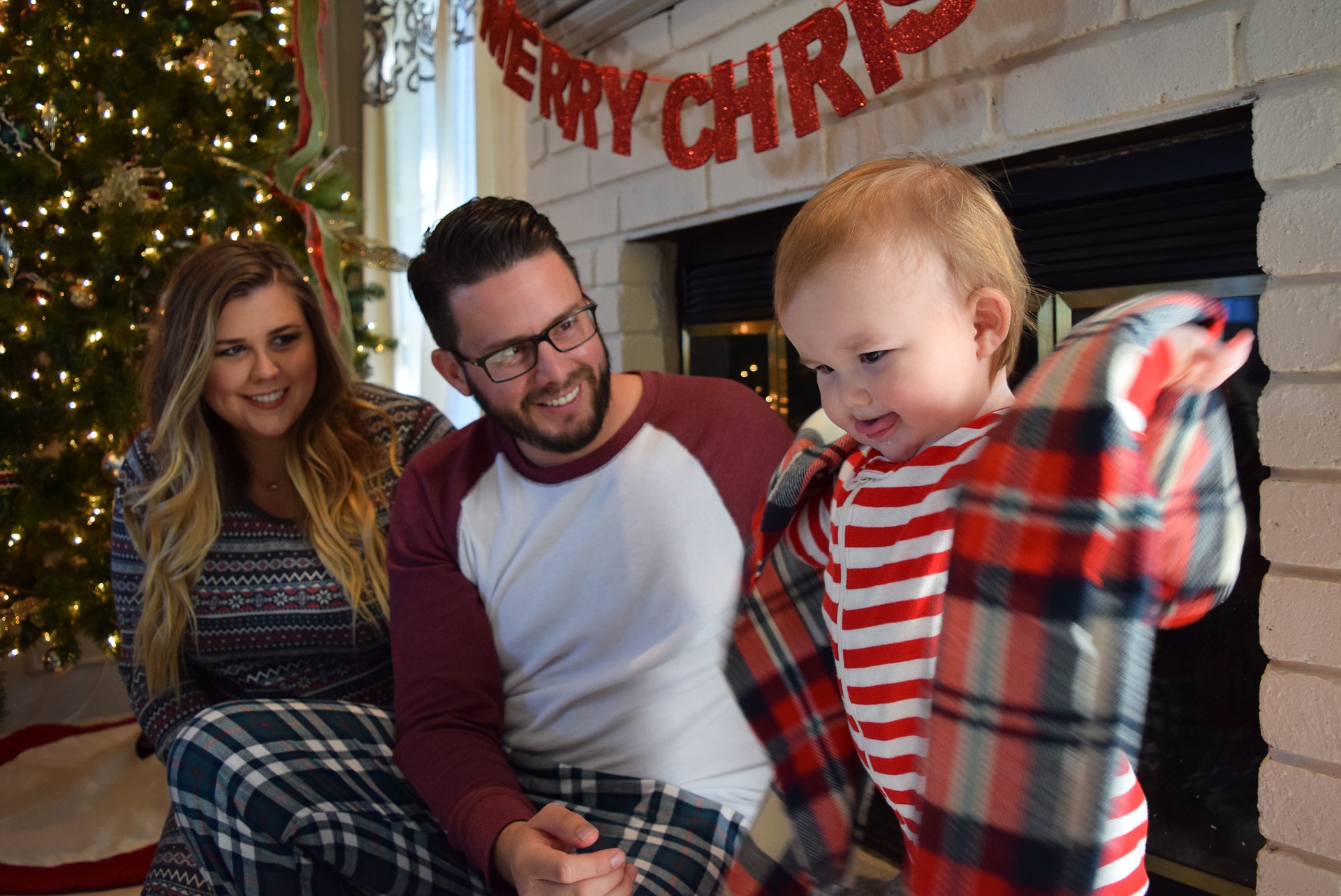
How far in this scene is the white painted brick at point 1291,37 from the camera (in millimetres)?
947

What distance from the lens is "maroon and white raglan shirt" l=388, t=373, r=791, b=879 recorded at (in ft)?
3.86

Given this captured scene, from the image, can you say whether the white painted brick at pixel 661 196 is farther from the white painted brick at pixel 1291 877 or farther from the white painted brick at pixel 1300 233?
the white painted brick at pixel 1291 877

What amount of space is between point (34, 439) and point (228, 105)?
95cm

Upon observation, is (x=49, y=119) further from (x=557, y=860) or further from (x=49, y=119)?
(x=557, y=860)

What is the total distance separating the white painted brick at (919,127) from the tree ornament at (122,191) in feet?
5.69

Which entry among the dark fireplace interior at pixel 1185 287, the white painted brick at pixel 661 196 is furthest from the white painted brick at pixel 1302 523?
the white painted brick at pixel 661 196

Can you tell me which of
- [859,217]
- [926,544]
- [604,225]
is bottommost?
[926,544]

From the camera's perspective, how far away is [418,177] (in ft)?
9.75

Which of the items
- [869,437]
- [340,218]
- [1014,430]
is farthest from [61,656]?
[1014,430]

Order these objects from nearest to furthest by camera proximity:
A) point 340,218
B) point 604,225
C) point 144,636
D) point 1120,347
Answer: point 1120,347, point 144,636, point 604,225, point 340,218

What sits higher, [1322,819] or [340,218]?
[340,218]

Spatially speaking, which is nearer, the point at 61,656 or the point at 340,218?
the point at 61,656

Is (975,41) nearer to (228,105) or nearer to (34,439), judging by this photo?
(228,105)

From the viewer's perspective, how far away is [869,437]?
2.51ft
